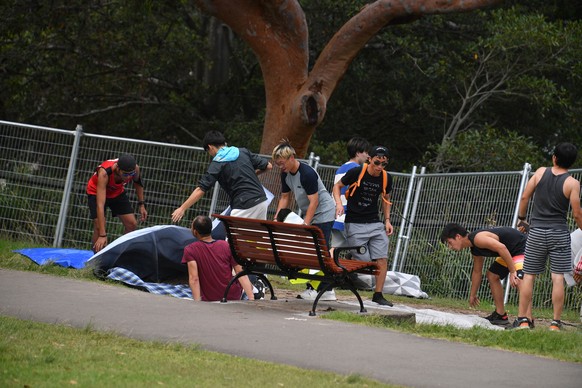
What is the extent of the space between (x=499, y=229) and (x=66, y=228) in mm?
7238

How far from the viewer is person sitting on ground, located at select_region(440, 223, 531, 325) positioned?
397 inches

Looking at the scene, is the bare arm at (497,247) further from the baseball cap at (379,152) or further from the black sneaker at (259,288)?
the black sneaker at (259,288)

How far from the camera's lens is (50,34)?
71.1 ft

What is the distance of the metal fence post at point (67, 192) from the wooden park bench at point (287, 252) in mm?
5776

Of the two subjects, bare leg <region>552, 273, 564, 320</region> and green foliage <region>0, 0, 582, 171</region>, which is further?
green foliage <region>0, 0, 582, 171</region>

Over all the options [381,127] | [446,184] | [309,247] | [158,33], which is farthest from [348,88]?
[309,247]

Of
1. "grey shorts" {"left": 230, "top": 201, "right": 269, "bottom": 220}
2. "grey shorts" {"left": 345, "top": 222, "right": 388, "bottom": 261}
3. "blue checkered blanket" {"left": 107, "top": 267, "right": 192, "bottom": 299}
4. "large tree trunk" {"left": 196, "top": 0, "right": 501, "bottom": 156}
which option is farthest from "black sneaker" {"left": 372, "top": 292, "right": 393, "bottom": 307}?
"large tree trunk" {"left": 196, "top": 0, "right": 501, "bottom": 156}

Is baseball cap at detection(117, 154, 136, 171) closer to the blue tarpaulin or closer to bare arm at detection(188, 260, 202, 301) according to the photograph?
the blue tarpaulin

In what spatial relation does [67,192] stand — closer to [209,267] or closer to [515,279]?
[209,267]

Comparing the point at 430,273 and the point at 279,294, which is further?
the point at 430,273

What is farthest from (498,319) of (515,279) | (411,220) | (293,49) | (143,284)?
(293,49)

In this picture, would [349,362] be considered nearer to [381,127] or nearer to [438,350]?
[438,350]

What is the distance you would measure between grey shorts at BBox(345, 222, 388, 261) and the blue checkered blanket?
5.98ft

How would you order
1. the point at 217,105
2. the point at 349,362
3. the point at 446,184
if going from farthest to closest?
the point at 217,105, the point at 446,184, the point at 349,362
